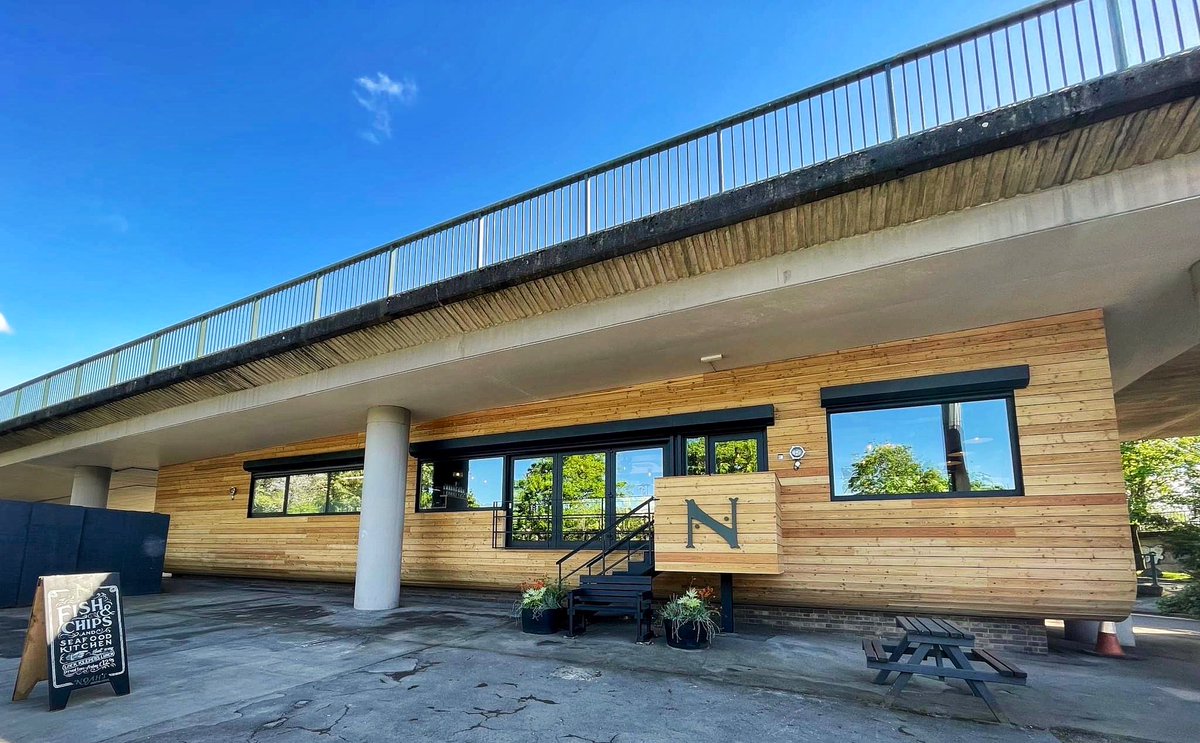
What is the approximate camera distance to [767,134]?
7188 millimetres

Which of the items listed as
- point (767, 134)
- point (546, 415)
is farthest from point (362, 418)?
point (767, 134)

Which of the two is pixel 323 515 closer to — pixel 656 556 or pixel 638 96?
pixel 656 556

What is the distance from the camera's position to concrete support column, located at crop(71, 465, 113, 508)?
57.5 ft

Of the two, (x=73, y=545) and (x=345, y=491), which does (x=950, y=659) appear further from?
(x=73, y=545)

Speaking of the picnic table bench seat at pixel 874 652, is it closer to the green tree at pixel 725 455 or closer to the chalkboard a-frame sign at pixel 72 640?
the green tree at pixel 725 455

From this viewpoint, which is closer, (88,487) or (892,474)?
(892,474)

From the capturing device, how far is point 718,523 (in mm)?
7473

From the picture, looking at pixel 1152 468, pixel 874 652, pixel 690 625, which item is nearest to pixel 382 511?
pixel 690 625

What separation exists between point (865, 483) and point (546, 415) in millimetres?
5555

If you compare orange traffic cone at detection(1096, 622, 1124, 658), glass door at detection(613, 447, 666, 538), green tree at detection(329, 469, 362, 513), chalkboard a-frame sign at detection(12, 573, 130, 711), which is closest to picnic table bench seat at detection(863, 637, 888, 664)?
orange traffic cone at detection(1096, 622, 1124, 658)

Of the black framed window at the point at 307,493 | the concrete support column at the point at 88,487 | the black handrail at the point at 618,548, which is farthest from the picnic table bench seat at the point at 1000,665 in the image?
the concrete support column at the point at 88,487

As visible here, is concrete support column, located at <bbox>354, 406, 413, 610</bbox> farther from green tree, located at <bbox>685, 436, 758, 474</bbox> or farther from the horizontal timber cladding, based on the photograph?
green tree, located at <bbox>685, 436, 758, 474</bbox>

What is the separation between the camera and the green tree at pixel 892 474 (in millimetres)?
7980

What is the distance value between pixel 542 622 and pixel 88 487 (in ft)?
55.8
